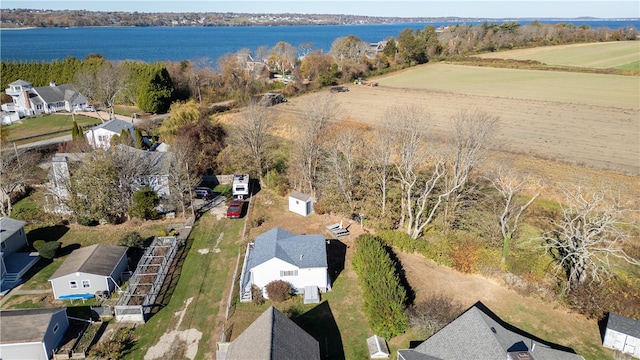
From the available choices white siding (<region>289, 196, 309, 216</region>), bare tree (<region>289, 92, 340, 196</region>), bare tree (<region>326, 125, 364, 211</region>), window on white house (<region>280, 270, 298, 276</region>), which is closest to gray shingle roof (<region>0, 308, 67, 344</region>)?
window on white house (<region>280, 270, 298, 276</region>)

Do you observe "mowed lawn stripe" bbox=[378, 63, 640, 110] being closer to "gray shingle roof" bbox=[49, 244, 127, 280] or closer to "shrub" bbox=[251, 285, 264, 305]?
"shrub" bbox=[251, 285, 264, 305]

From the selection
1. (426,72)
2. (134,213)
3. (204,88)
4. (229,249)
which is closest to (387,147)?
(229,249)

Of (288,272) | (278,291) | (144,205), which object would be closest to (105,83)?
(144,205)

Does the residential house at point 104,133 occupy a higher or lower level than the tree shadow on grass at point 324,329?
higher

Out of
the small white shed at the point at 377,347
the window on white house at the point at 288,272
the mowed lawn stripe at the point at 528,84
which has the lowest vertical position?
the small white shed at the point at 377,347

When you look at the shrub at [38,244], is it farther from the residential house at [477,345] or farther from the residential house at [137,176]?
the residential house at [477,345]

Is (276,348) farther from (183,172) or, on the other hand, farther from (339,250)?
(183,172)

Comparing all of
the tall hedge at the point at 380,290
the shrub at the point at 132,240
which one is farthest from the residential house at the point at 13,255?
the tall hedge at the point at 380,290
